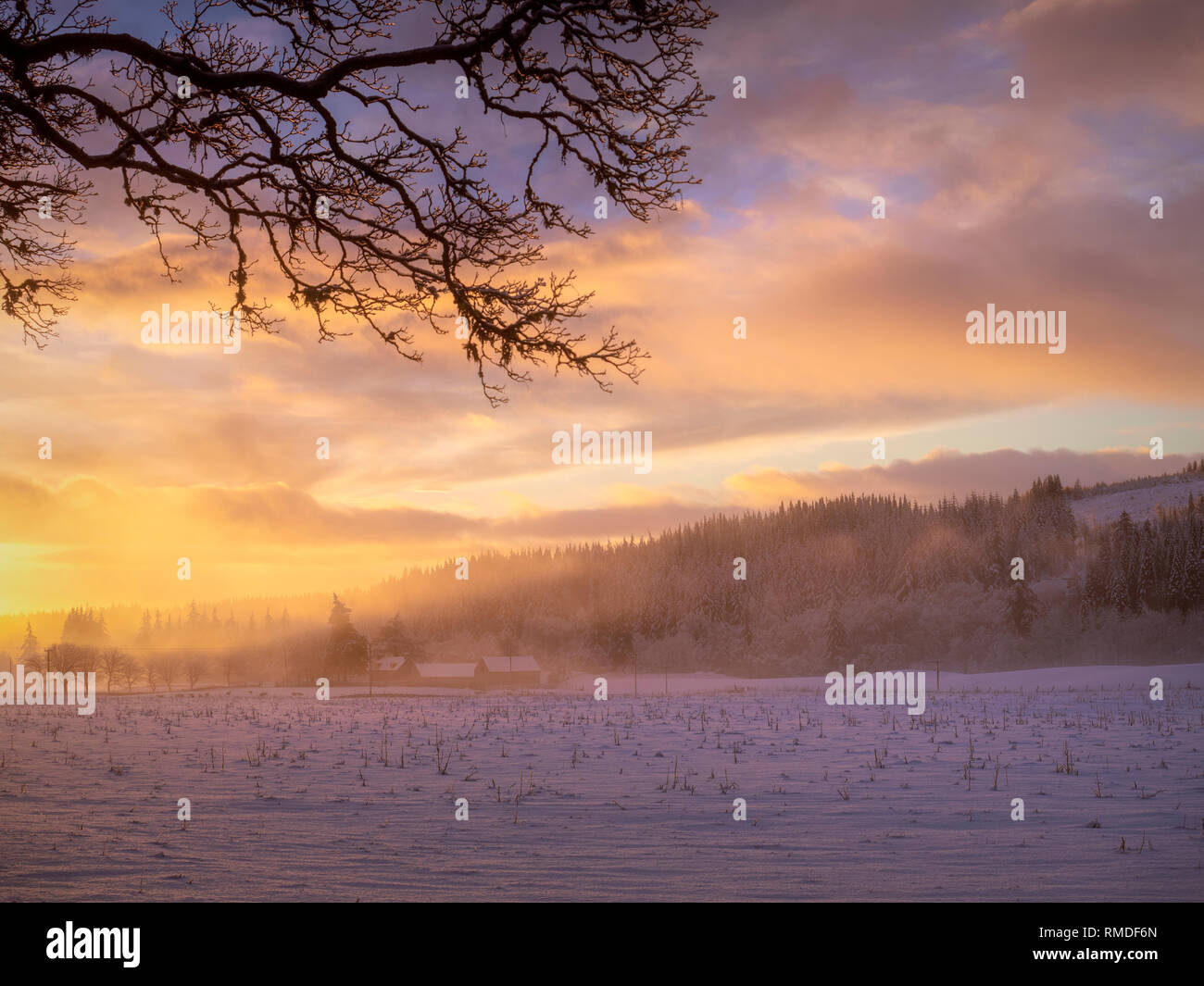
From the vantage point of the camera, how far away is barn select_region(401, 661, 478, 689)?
96.1 metres

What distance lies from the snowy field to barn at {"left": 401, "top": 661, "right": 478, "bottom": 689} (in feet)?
246

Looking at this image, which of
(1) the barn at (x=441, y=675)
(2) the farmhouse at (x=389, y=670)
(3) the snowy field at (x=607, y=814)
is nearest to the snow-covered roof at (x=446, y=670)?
(1) the barn at (x=441, y=675)

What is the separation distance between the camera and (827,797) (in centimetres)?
1254

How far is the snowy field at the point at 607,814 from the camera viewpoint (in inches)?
314

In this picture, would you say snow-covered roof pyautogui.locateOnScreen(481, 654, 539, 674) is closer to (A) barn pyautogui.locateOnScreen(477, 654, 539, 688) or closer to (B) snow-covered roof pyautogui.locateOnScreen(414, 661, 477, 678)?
(A) barn pyautogui.locateOnScreen(477, 654, 539, 688)

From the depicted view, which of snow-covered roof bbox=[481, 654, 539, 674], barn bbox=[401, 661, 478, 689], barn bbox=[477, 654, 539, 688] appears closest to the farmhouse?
barn bbox=[401, 661, 478, 689]

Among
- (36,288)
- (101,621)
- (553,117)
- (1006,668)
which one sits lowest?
(1006,668)

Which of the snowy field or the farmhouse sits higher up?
the snowy field

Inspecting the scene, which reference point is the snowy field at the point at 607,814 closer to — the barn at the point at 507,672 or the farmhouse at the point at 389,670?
the farmhouse at the point at 389,670

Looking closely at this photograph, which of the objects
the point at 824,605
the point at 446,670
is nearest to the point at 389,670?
the point at 446,670

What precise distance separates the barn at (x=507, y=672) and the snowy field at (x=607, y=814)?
77832mm
